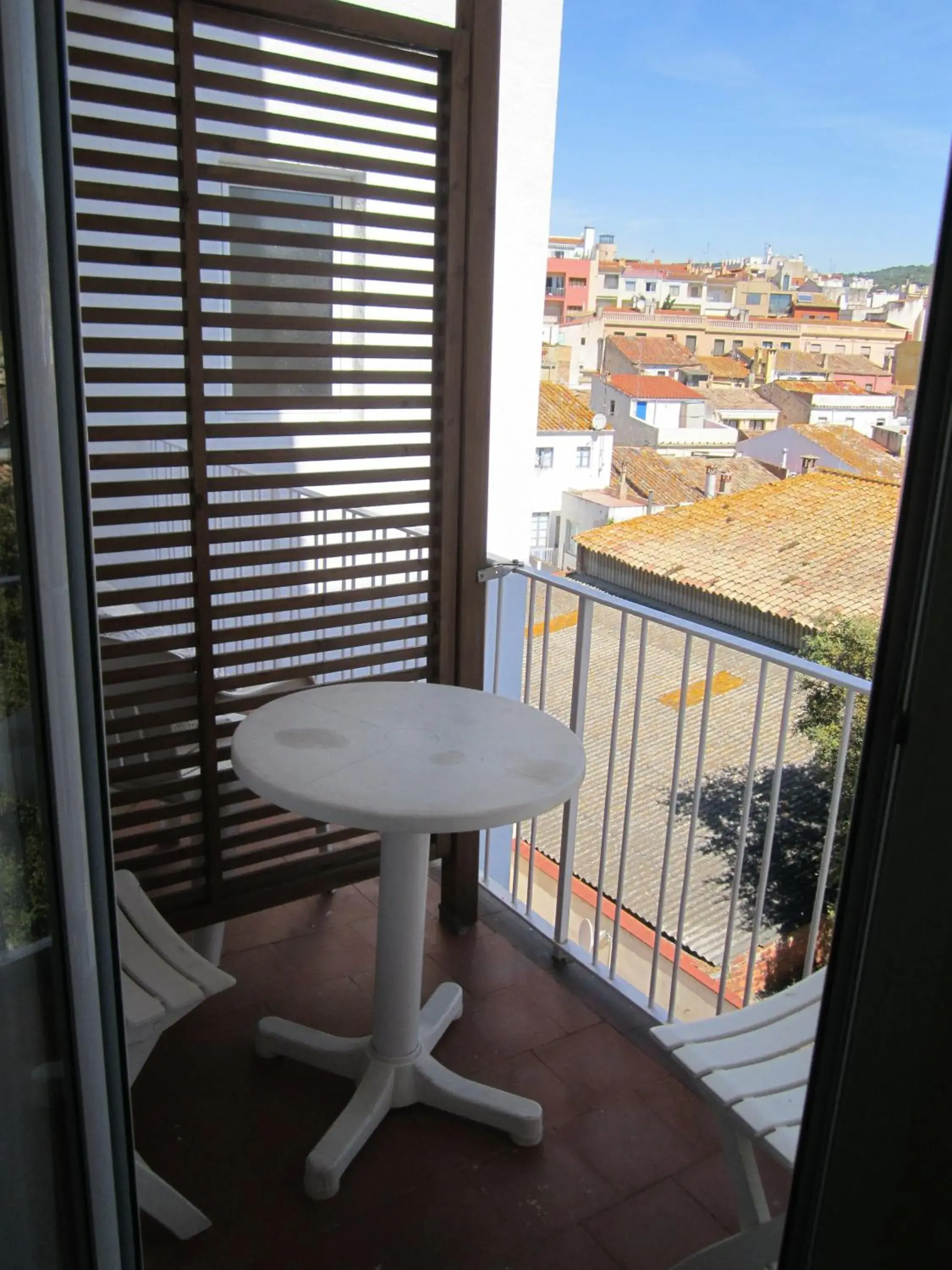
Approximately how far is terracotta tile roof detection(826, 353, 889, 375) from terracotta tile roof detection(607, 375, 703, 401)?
3861 millimetres


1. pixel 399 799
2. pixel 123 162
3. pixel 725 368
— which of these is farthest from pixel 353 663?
pixel 725 368

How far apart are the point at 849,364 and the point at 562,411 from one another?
486 centimetres

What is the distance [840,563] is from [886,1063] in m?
13.6

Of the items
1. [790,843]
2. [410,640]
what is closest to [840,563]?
[790,843]

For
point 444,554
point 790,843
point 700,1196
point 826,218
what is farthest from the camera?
point 826,218

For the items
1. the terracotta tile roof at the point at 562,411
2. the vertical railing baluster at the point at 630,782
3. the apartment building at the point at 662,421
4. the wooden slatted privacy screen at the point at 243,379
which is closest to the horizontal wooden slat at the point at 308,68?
the wooden slatted privacy screen at the point at 243,379

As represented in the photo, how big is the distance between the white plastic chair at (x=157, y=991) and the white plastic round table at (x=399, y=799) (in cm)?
26

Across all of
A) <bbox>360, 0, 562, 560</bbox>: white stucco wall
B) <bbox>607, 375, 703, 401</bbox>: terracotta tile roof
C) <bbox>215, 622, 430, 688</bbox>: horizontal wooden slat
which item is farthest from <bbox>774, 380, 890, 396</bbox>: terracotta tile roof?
<bbox>215, 622, 430, 688</bbox>: horizontal wooden slat

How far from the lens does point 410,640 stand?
287 cm

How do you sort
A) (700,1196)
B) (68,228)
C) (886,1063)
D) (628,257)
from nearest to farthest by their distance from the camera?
(886,1063) < (68,228) < (700,1196) < (628,257)

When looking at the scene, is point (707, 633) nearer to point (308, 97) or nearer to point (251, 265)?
point (251, 265)

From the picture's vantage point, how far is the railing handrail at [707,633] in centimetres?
205

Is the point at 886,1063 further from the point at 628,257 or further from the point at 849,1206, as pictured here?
the point at 628,257

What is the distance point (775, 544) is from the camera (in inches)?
589
